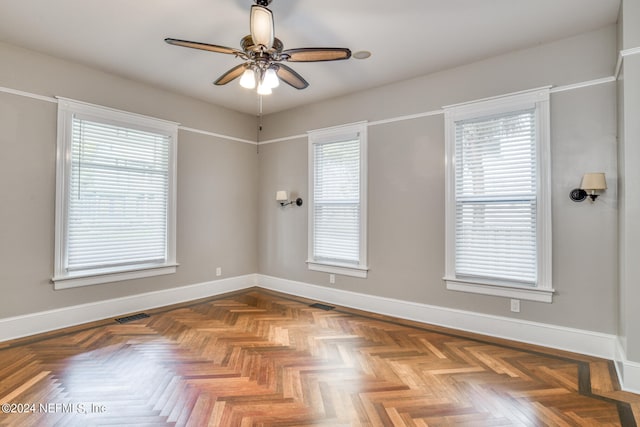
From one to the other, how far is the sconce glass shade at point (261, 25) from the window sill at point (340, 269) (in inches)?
121

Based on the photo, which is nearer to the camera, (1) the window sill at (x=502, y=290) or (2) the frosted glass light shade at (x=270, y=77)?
(2) the frosted glass light shade at (x=270, y=77)

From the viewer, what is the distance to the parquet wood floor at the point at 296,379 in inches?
85.6

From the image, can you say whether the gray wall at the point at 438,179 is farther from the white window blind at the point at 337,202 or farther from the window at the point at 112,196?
the window at the point at 112,196

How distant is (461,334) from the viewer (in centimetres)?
359

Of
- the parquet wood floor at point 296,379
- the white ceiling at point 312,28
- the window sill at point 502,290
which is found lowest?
the parquet wood floor at point 296,379

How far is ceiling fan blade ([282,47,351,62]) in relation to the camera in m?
2.47

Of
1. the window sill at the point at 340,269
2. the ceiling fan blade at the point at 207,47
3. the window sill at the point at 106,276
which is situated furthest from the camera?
the window sill at the point at 340,269

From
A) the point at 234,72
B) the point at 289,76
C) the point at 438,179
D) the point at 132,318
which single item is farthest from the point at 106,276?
the point at 438,179

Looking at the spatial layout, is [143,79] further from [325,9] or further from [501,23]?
[501,23]

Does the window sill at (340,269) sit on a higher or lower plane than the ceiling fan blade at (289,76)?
lower

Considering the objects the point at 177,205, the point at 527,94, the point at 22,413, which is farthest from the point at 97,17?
the point at 527,94

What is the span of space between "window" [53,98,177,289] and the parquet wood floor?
77 cm

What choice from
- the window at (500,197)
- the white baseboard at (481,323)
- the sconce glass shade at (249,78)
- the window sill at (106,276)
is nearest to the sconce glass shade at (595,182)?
the window at (500,197)

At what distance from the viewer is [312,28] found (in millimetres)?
3010
